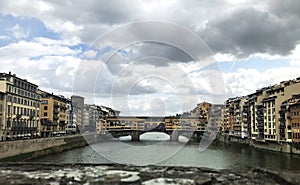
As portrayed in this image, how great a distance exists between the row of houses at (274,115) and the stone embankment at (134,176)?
1864 inches

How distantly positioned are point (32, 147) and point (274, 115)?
48.9 metres

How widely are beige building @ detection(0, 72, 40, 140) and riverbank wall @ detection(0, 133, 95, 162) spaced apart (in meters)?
6.07

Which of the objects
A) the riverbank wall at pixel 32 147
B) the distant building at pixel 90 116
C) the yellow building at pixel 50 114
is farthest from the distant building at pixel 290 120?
the distant building at pixel 90 116

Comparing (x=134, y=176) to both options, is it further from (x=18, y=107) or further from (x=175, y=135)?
(x=175, y=135)

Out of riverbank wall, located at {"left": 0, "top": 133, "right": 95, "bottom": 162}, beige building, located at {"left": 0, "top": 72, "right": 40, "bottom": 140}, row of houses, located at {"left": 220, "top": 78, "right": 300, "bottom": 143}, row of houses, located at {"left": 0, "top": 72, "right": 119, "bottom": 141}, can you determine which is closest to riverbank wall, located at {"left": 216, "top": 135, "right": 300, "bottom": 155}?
row of houses, located at {"left": 220, "top": 78, "right": 300, "bottom": 143}

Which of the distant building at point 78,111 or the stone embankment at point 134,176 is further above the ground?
the distant building at point 78,111

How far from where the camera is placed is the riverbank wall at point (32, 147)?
148ft

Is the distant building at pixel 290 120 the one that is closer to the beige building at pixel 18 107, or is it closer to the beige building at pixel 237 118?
the beige building at pixel 237 118

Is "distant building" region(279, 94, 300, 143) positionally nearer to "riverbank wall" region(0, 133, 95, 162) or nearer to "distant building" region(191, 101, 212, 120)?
"riverbank wall" region(0, 133, 95, 162)

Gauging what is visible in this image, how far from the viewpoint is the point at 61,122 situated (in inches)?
3952

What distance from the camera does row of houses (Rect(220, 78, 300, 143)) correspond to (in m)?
62.8

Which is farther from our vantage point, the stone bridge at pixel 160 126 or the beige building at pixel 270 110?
the stone bridge at pixel 160 126

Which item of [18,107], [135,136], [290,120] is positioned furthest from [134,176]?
[135,136]

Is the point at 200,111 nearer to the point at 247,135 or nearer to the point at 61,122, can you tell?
the point at 247,135
